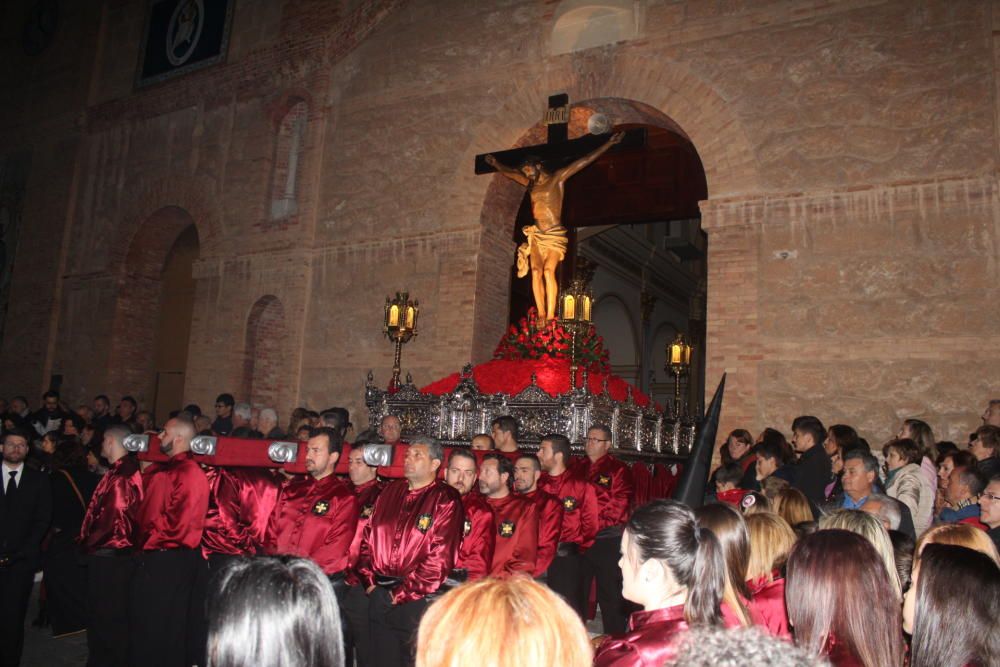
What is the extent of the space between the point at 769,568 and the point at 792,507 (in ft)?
2.90

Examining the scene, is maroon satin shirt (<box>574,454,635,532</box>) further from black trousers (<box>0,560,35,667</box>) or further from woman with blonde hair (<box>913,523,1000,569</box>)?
black trousers (<box>0,560,35,667</box>)

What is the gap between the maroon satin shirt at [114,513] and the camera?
20.4ft

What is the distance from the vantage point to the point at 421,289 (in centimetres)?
1367

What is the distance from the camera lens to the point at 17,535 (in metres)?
6.48

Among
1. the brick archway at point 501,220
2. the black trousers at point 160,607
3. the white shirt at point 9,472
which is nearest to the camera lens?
the black trousers at point 160,607

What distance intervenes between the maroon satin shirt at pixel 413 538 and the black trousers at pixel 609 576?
7.54ft

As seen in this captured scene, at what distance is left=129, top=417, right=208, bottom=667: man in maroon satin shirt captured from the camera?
5941mm

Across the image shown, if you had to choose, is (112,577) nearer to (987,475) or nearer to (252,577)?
(252,577)

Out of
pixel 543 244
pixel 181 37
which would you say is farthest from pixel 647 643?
pixel 181 37

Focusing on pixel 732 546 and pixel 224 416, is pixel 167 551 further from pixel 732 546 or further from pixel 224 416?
pixel 224 416

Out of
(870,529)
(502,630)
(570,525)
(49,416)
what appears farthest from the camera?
(49,416)

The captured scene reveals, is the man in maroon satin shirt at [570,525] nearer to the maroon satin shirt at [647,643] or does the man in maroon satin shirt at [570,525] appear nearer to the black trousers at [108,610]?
the black trousers at [108,610]

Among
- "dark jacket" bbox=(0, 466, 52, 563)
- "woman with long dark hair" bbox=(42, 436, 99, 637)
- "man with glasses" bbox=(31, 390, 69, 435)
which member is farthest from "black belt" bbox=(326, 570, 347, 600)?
"man with glasses" bbox=(31, 390, 69, 435)

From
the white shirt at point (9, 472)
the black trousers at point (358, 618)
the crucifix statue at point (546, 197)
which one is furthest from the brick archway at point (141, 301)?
the black trousers at point (358, 618)
